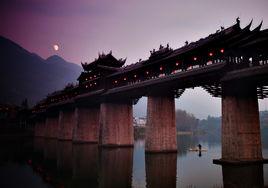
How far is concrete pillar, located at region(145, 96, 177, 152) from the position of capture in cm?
3672

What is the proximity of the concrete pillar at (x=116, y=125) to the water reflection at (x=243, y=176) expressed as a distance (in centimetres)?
2356

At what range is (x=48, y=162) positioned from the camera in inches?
1265

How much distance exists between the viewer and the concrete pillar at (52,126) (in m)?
83.6

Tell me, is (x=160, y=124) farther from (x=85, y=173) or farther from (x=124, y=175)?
(x=85, y=173)

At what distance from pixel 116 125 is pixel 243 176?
2788 centimetres

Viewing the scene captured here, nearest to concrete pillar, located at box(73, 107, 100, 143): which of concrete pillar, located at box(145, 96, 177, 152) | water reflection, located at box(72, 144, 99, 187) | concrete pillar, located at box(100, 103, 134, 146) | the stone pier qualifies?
concrete pillar, located at box(100, 103, 134, 146)

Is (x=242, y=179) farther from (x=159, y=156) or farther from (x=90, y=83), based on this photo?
(x=90, y=83)

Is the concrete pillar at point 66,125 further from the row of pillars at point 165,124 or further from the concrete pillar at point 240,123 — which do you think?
the concrete pillar at point 240,123

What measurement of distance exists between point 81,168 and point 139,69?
17.9 meters

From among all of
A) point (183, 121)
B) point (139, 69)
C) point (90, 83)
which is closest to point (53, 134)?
point (90, 83)

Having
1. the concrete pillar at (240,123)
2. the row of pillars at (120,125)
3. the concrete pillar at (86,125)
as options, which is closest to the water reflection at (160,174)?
the concrete pillar at (240,123)

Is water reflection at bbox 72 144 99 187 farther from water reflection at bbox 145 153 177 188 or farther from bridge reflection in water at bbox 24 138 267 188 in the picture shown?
water reflection at bbox 145 153 177 188

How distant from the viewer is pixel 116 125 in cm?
4650

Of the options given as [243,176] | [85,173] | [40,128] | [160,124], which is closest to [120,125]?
[160,124]
